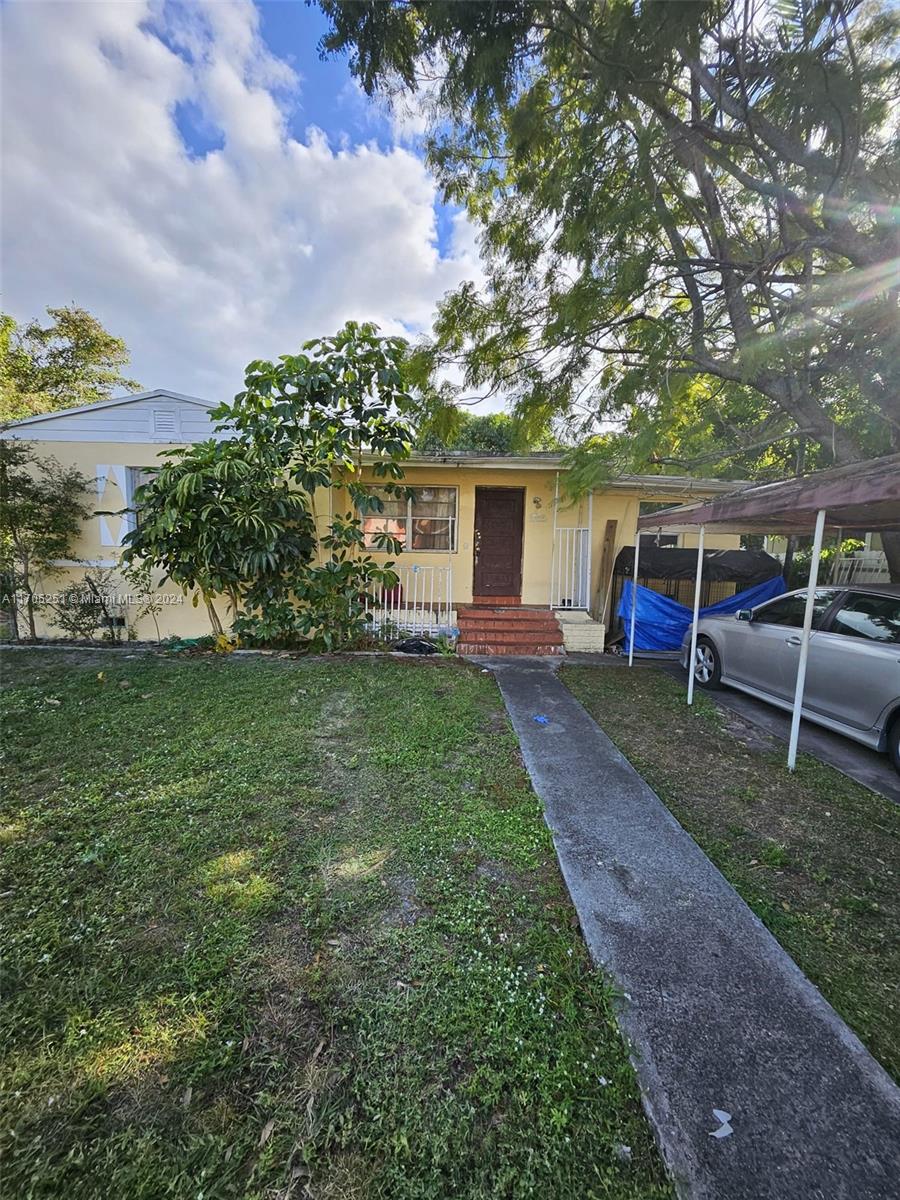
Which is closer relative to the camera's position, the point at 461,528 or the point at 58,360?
the point at 461,528

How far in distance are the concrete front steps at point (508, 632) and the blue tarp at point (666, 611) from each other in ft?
4.03

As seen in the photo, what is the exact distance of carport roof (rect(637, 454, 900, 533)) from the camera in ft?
9.04

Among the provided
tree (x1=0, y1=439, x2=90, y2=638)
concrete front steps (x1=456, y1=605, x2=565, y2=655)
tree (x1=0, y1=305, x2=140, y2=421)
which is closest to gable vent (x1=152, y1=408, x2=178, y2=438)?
tree (x1=0, y1=439, x2=90, y2=638)

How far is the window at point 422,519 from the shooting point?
8.31 meters

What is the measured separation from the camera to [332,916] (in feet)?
6.79

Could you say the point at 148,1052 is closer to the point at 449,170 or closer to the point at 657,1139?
the point at 657,1139

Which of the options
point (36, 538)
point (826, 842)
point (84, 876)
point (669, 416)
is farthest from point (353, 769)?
point (36, 538)

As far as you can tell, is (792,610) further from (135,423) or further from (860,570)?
(135,423)

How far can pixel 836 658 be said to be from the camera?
12.8ft

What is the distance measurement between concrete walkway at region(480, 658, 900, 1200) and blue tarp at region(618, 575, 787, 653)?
4934 millimetres

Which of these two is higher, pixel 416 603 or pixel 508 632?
pixel 416 603

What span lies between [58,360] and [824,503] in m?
21.0

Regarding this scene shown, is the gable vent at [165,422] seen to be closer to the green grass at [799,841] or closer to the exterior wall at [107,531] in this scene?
the exterior wall at [107,531]

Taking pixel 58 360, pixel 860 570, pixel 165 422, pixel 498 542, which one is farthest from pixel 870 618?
pixel 58 360
